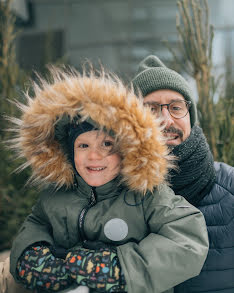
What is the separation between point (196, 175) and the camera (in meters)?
2.25

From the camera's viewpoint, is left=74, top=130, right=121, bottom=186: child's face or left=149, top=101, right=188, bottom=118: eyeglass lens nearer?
left=74, top=130, right=121, bottom=186: child's face

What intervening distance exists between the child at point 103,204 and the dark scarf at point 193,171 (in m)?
0.27

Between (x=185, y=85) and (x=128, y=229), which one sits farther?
(x=185, y=85)

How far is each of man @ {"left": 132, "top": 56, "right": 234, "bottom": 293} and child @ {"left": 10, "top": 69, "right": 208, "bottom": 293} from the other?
0.92 ft

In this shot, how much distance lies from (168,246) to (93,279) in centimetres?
38

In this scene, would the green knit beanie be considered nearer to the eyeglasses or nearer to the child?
the eyeglasses

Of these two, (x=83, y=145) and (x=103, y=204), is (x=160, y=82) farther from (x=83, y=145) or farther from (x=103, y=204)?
(x=103, y=204)

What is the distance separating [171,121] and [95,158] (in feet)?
1.97

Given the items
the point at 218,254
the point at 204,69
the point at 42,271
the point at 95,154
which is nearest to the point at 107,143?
the point at 95,154

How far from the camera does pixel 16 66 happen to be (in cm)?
402

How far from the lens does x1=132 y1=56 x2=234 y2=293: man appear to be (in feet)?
6.95

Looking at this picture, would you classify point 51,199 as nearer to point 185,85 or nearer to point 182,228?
point 182,228

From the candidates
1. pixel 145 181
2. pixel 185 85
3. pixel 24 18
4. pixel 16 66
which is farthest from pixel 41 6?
pixel 145 181

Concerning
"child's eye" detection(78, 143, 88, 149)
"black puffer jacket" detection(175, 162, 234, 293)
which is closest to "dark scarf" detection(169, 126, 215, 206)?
"black puffer jacket" detection(175, 162, 234, 293)
